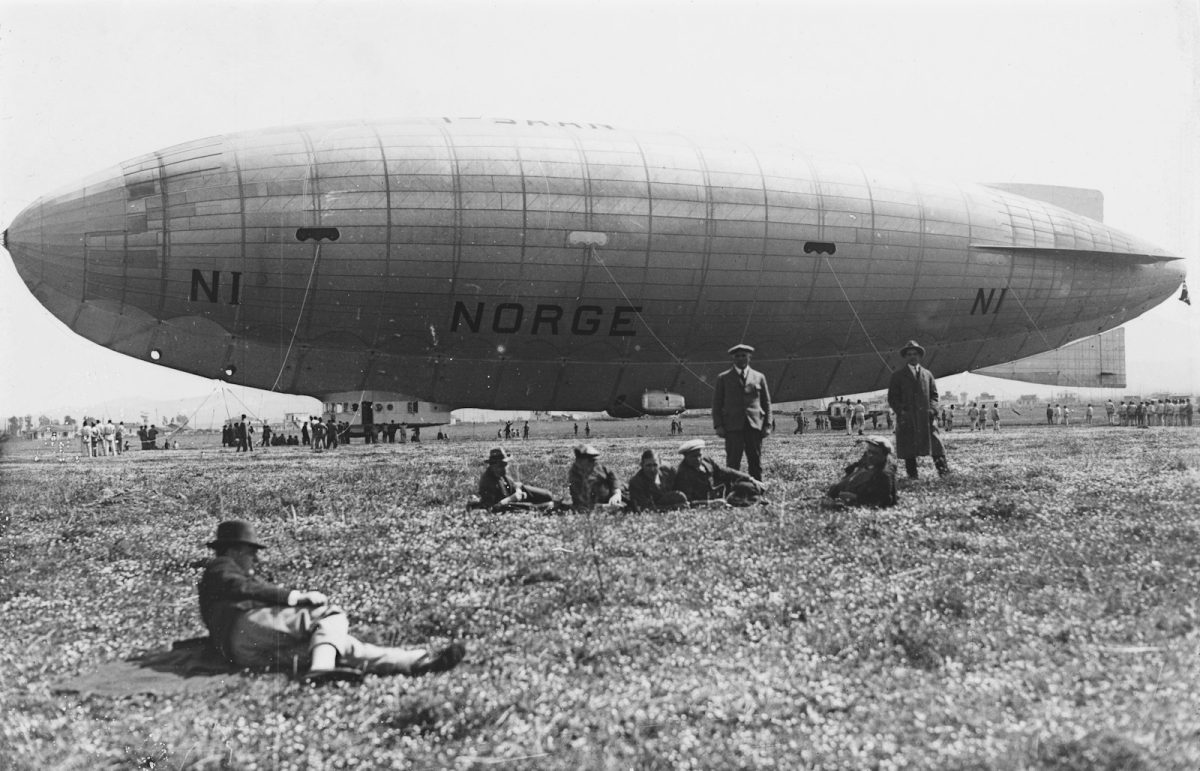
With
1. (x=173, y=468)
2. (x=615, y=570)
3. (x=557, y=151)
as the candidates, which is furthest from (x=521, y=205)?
(x=615, y=570)

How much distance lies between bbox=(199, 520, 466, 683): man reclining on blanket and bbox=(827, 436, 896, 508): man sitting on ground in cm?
698

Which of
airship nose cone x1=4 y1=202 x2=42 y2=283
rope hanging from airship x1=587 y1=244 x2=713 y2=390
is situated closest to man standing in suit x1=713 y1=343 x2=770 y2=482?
rope hanging from airship x1=587 y1=244 x2=713 y2=390

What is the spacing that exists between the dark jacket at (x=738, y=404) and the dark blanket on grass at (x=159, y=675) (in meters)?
8.53

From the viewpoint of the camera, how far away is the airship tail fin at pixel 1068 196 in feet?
97.5

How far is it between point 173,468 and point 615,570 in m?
16.4

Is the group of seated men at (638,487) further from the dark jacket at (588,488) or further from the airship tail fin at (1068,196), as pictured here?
the airship tail fin at (1068,196)

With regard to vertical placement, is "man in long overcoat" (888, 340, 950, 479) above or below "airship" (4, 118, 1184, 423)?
below

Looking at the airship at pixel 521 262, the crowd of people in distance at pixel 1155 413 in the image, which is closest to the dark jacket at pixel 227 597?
the airship at pixel 521 262

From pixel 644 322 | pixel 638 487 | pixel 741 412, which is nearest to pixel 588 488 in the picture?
pixel 638 487

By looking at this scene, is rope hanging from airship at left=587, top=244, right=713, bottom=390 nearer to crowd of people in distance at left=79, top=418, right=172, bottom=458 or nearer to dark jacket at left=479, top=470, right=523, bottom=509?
dark jacket at left=479, top=470, right=523, bottom=509

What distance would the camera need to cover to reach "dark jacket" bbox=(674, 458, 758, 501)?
36.1 feet

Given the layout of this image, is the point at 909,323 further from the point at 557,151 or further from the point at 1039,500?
the point at 1039,500

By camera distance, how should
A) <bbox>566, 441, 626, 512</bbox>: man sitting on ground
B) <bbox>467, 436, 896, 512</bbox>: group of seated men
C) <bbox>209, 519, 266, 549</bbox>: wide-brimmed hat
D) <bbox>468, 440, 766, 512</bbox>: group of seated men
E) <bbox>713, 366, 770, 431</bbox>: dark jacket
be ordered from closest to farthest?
<bbox>209, 519, 266, 549</bbox>: wide-brimmed hat
<bbox>467, 436, 896, 512</bbox>: group of seated men
<bbox>468, 440, 766, 512</bbox>: group of seated men
<bbox>566, 441, 626, 512</bbox>: man sitting on ground
<bbox>713, 366, 770, 431</bbox>: dark jacket

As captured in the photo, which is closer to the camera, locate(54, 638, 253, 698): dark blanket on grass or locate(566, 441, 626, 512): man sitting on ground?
locate(54, 638, 253, 698): dark blanket on grass
